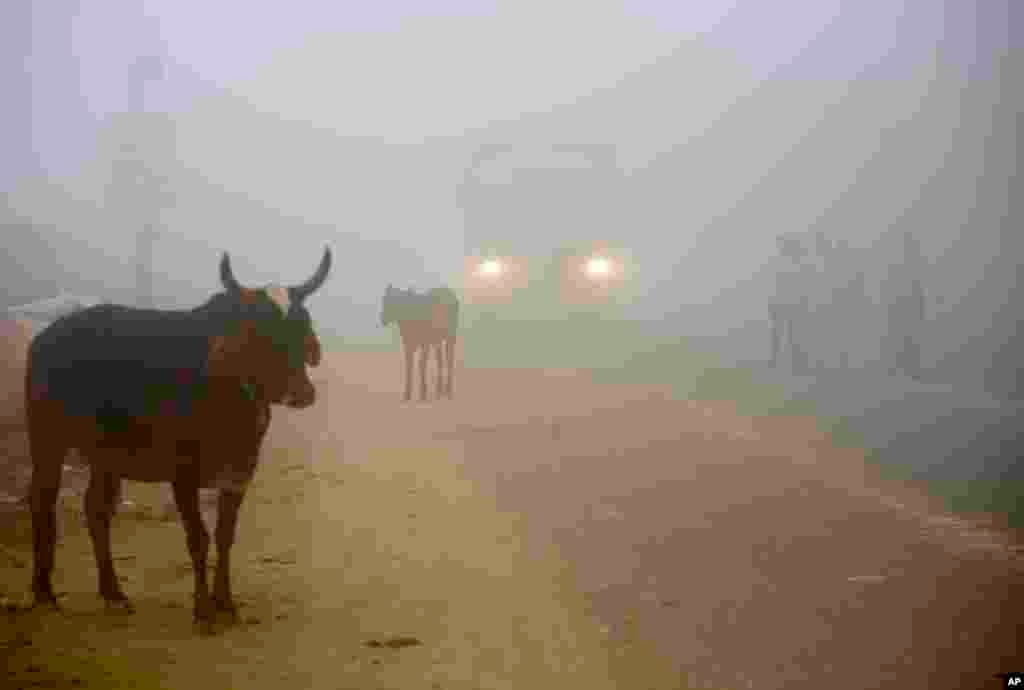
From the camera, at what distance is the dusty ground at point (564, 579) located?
6188mm

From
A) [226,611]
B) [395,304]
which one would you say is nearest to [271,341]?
[226,611]

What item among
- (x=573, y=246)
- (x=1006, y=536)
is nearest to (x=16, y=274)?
(x=573, y=246)

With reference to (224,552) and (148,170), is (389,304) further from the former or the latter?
(148,170)

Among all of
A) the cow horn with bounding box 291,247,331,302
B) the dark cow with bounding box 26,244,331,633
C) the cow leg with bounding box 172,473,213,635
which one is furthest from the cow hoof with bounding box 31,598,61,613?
the cow horn with bounding box 291,247,331,302

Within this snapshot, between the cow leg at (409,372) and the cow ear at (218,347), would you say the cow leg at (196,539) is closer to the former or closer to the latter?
the cow ear at (218,347)

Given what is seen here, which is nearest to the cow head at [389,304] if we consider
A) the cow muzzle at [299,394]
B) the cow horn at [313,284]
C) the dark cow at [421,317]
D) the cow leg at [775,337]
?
the dark cow at [421,317]

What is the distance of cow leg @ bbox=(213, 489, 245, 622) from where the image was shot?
22.7 feet

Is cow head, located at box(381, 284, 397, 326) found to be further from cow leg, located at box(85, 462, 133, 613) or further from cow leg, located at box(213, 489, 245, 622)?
cow leg, located at box(213, 489, 245, 622)

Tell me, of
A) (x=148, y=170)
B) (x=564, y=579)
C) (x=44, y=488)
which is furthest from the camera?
(x=148, y=170)

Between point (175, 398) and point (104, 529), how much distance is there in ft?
4.38

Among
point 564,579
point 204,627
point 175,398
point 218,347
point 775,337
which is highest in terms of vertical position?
point 218,347

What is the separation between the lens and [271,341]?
Result: 6.69 m

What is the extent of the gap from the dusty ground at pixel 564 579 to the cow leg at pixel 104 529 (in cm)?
16

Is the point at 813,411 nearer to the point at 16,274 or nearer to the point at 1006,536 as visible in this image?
the point at 1006,536
